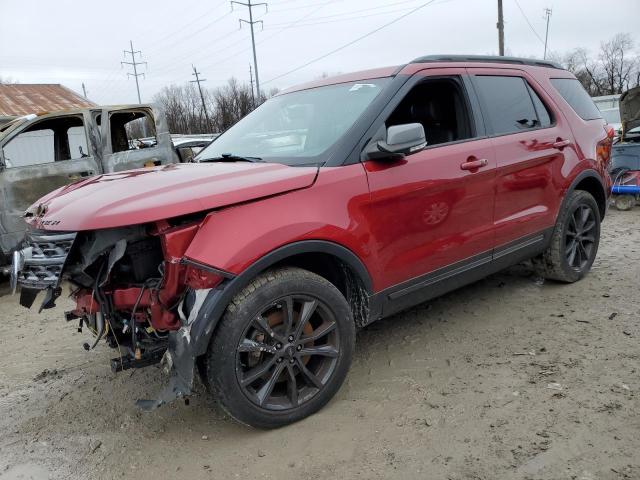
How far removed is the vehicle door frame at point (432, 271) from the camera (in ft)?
10.0

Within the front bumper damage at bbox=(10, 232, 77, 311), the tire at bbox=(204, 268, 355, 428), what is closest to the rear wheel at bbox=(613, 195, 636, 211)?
the tire at bbox=(204, 268, 355, 428)

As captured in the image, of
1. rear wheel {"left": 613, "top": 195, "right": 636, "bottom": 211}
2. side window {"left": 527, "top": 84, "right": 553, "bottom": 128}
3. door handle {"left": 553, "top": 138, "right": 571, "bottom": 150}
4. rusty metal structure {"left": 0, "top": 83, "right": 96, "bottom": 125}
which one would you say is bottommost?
rear wheel {"left": 613, "top": 195, "right": 636, "bottom": 211}

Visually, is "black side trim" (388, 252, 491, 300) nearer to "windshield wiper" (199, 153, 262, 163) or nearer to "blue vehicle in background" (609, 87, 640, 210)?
"windshield wiper" (199, 153, 262, 163)

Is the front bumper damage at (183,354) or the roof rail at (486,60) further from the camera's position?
the roof rail at (486,60)

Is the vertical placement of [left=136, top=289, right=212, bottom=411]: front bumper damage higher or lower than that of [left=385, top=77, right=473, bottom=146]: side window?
lower

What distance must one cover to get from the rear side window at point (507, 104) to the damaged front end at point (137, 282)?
241 cm

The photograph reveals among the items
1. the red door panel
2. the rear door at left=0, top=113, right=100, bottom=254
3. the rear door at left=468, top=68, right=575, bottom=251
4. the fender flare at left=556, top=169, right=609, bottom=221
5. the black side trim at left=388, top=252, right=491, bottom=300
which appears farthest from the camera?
the rear door at left=0, top=113, right=100, bottom=254

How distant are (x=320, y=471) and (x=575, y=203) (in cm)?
331

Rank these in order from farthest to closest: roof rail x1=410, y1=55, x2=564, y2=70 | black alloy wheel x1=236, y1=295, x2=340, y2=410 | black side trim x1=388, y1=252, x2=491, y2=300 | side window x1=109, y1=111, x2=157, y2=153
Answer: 1. side window x1=109, y1=111, x2=157, y2=153
2. roof rail x1=410, y1=55, x2=564, y2=70
3. black side trim x1=388, y1=252, x2=491, y2=300
4. black alloy wheel x1=236, y1=295, x2=340, y2=410

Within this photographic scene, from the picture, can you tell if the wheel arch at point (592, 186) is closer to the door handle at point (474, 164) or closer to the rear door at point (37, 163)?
the door handle at point (474, 164)

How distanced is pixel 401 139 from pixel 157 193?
1.35 metres

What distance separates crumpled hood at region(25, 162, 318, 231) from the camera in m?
2.30

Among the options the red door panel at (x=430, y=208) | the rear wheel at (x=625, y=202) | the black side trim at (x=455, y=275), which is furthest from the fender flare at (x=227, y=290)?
the rear wheel at (x=625, y=202)

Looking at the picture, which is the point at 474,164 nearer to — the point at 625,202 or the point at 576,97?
the point at 576,97
